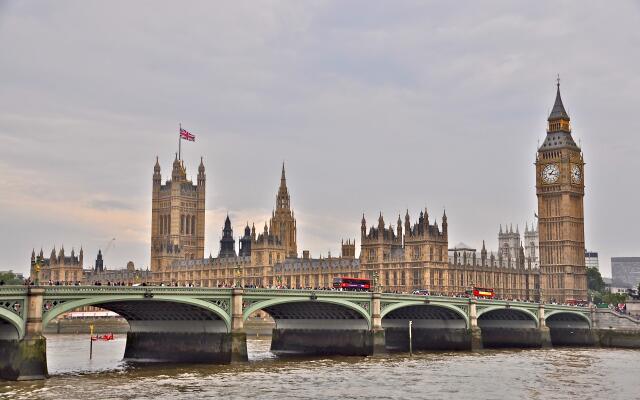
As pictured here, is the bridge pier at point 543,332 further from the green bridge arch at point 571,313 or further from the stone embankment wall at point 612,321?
the stone embankment wall at point 612,321

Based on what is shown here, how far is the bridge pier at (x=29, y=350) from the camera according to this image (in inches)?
2301

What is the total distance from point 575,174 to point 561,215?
8240mm

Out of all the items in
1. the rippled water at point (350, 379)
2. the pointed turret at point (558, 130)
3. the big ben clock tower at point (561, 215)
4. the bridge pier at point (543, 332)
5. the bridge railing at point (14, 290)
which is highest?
the pointed turret at point (558, 130)

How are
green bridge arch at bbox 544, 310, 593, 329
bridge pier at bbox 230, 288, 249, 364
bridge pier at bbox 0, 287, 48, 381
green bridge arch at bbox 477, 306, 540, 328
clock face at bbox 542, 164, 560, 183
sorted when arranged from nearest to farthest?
bridge pier at bbox 0, 287, 48, 381 → bridge pier at bbox 230, 288, 249, 364 → green bridge arch at bbox 477, 306, 540, 328 → green bridge arch at bbox 544, 310, 593, 329 → clock face at bbox 542, 164, 560, 183

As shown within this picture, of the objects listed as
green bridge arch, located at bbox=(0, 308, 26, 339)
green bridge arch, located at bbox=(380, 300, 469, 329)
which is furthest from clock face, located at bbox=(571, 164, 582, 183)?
green bridge arch, located at bbox=(0, 308, 26, 339)

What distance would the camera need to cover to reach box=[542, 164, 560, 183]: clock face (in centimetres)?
16412

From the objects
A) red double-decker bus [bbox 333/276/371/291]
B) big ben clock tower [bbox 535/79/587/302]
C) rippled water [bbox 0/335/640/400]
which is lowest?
rippled water [bbox 0/335/640/400]

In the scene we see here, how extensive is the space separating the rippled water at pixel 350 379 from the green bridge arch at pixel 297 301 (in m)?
4.41

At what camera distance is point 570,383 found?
216ft

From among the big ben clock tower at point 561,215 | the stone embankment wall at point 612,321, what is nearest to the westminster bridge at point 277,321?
the stone embankment wall at point 612,321

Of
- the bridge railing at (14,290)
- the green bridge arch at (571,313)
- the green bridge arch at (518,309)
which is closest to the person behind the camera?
the bridge railing at (14,290)

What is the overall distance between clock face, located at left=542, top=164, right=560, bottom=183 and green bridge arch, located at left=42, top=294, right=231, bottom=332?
103387 millimetres

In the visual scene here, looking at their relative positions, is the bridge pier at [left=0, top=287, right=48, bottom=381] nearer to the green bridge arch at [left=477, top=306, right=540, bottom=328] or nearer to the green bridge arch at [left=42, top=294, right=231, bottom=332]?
the green bridge arch at [left=42, top=294, right=231, bottom=332]

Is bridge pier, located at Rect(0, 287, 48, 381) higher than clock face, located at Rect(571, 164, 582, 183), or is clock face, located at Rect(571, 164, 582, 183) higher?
clock face, located at Rect(571, 164, 582, 183)
